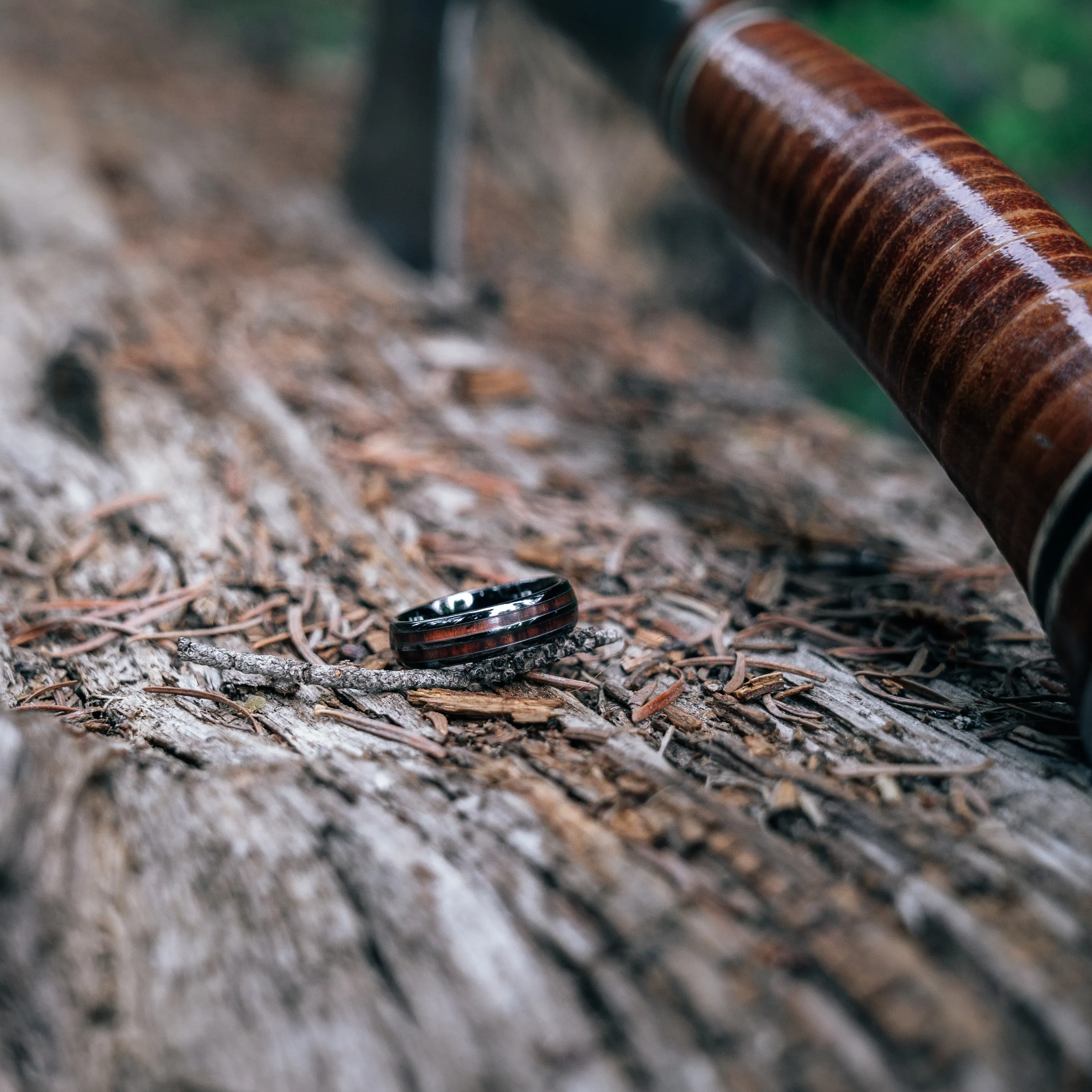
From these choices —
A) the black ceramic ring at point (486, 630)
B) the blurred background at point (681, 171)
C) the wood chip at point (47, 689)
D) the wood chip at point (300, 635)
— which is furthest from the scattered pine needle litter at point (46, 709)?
the blurred background at point (681, 171)

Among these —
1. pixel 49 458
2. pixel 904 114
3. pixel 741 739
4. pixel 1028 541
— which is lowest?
pixel 49 458

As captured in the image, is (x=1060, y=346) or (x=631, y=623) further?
(x=631, y=623)

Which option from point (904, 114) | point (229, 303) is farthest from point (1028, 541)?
point (229, 303)

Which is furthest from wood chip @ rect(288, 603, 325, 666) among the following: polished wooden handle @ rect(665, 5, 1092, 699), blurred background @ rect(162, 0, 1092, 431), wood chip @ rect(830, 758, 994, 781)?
blurred background @ rect(162, 0, 1092, 431)

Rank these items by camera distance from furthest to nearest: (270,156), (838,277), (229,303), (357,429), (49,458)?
1. (270,156)
2. (229,303)
3. (357,429)
4. (49,458)
5. (838,277)

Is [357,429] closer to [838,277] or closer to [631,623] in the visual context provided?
[631,623]

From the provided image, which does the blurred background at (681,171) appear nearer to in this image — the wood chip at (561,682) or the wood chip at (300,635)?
the wood chip at (300,635)

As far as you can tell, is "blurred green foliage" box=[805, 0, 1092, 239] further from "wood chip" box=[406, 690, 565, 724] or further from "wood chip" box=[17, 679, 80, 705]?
"wood chip" box=[17, 679, 80, 705]

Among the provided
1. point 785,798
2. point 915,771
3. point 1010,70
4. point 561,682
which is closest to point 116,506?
point 561,682
